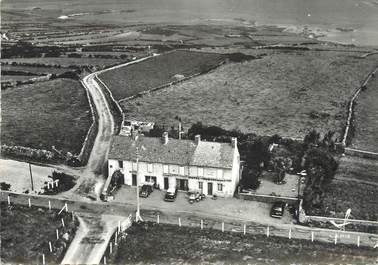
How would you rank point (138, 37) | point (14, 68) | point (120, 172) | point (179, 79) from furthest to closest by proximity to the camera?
point (138, 37) → point (14, 68) → point (179, 79) → point (120, 172)

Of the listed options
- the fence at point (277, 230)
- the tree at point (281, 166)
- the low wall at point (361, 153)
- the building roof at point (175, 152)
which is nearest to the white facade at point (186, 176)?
the building roof at point (175, 152)

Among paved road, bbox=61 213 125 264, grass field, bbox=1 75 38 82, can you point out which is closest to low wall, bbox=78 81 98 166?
paved road, bbox=61 213 125 264

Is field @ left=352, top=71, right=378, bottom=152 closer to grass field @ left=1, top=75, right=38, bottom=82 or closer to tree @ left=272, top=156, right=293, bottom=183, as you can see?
tree @ left=272, top=156, right=293, bottom=183

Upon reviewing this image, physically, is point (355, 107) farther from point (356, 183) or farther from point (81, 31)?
point (81, 31)

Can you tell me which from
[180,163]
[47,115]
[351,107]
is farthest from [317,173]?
[47,115]

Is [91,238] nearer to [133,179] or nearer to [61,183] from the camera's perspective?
[61,183]

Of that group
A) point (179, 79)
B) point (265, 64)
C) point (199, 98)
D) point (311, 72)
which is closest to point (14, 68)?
point (179, 79)
